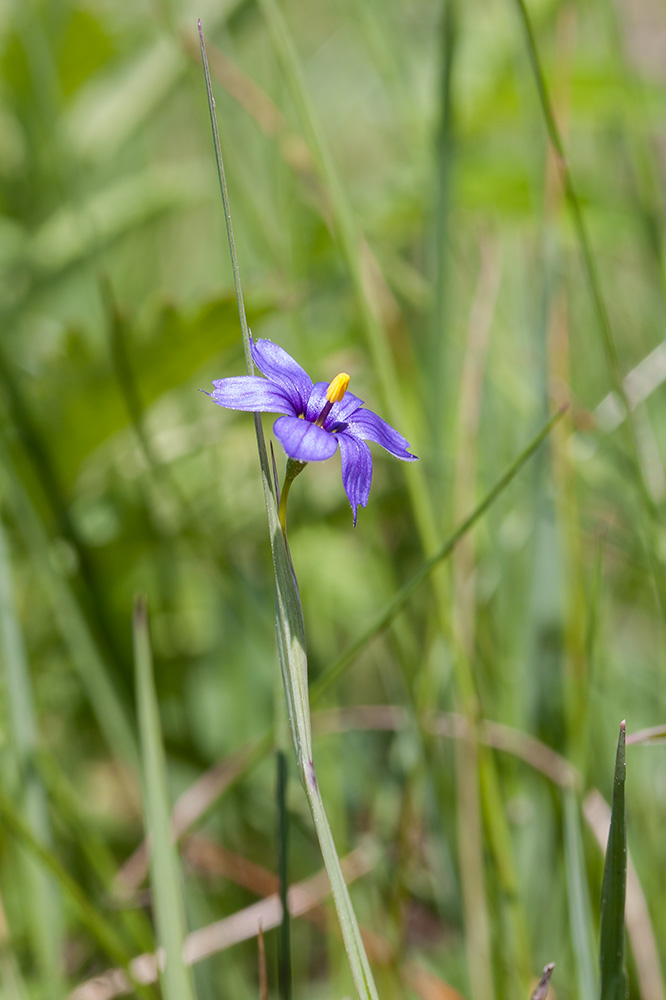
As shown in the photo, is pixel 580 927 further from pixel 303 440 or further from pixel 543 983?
pixel 303 440

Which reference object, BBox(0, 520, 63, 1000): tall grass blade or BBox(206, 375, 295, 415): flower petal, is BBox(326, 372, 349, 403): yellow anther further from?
BBox(0, 520, 63, 1000): tall grass blade

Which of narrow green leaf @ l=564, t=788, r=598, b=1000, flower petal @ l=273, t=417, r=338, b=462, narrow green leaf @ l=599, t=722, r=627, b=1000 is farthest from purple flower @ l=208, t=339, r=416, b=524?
narrow green leaf @ l=564, t=788, r=598, b=1000

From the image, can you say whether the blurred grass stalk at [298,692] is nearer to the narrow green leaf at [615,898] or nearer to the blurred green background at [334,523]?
the narrow green leaf at [615,898]

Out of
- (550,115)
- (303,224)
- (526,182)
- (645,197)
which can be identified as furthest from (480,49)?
(550,115)

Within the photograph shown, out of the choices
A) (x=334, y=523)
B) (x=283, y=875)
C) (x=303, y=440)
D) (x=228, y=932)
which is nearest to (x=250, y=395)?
(x=303, y=440)

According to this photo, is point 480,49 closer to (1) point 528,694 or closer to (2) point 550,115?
(2) point 550,115

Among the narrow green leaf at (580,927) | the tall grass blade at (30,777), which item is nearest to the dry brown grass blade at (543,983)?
the narrow green leaf at (580,927)

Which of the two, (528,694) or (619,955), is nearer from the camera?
(619,955)
